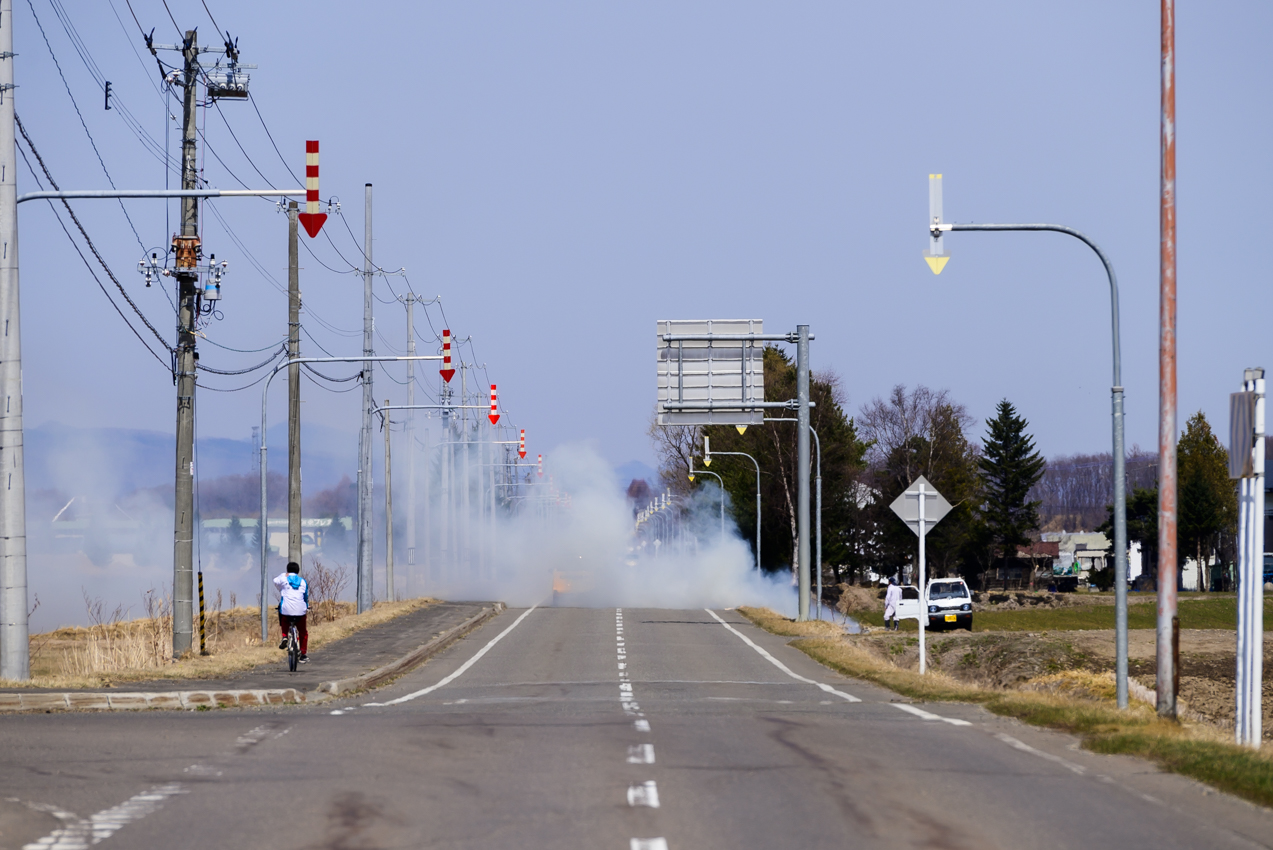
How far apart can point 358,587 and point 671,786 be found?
112 feet

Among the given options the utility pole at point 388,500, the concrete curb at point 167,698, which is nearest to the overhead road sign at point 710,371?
the utility pole at point 388,500

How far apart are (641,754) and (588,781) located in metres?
1.62

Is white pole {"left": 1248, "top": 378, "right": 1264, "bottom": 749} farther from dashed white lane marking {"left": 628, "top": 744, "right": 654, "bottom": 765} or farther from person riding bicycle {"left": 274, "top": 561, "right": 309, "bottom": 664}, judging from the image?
person riding bicycle {"left": 274, "top": 561, "right": 309, "bottom": 664}

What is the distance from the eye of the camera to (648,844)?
7676 millimetres

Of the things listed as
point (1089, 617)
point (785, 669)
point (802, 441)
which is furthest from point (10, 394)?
point (1089, 617)

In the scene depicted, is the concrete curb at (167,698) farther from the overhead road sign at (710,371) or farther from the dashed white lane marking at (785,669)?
the overhead road sign at (710,371)

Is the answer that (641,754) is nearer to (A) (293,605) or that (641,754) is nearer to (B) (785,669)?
(A) (293,605)

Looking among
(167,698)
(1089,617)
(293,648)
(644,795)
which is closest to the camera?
(644,795)

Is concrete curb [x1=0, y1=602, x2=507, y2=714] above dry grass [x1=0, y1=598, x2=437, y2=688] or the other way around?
above

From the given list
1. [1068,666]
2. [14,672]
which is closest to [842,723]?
[14,672]

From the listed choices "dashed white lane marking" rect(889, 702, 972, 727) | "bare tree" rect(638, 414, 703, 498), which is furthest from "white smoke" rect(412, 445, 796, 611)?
"dashed white lane marking" rect(889, 702, 972, 727)

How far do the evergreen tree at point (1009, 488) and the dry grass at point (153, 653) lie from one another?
68.6m

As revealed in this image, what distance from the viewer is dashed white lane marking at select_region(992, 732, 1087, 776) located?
36.7ft

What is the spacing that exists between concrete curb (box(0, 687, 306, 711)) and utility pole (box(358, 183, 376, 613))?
934 inches
